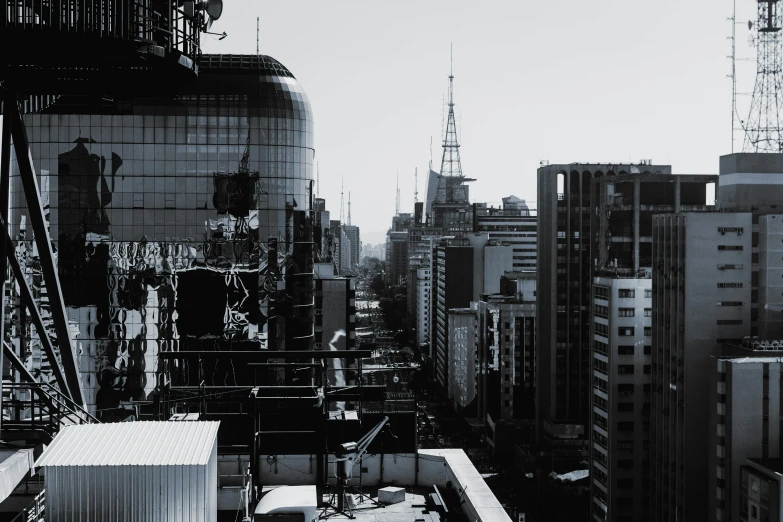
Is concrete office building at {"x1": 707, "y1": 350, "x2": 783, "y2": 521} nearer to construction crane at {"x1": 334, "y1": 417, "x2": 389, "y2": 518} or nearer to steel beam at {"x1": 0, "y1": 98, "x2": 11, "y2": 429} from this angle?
construction crane at {"x1": 334, "y1": 417, "x2": 389, "y2": 518}

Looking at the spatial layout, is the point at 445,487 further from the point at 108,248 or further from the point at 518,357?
the point at 518,357

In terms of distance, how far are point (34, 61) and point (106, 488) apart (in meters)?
5.53

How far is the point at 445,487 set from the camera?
70.0ft

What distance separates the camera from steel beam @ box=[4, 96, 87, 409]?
46.6ft

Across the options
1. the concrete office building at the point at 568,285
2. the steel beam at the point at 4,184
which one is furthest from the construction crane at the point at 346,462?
the concrete office building at the point at 568,285

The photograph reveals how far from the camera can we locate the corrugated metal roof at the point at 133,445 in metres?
11.6

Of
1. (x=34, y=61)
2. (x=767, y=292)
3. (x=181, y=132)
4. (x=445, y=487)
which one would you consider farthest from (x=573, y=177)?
(x=34, y=61)

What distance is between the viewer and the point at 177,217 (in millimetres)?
48719

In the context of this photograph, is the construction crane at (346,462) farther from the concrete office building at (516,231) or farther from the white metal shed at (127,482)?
the concrete office building at (516,231)

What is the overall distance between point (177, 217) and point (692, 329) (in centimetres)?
3288

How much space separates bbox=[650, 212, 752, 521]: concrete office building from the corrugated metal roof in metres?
51.3

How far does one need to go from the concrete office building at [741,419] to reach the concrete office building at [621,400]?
676 inches

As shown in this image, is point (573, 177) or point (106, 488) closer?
point (106, 488)

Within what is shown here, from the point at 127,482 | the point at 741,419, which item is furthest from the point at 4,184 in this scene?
the point at 741,419
